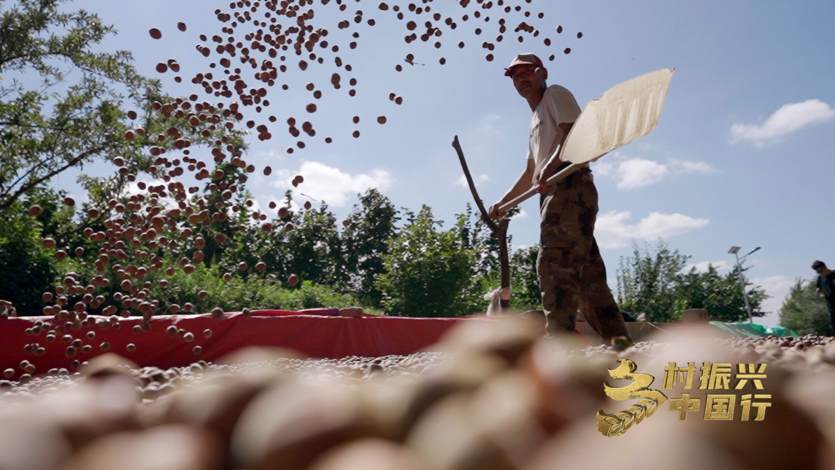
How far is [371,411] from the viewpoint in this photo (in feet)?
3.08

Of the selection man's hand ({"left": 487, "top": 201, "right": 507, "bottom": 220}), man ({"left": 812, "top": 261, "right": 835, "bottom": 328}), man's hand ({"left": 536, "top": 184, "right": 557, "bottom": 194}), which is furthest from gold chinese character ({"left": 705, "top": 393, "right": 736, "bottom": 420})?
man ({"left": 812, "top": 261, "right": 835, "bottom": 328})

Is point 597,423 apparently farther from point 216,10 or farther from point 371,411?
point 216,10

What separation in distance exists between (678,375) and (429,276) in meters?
7.89

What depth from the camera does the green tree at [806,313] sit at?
28023 millimetres

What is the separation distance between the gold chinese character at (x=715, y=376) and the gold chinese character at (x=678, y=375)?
0.02 meters

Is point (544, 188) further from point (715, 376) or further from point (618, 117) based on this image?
point (715, 376)

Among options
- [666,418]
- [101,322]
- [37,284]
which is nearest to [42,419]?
[666,418]

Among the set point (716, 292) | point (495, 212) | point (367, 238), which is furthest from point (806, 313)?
point (495, 212)

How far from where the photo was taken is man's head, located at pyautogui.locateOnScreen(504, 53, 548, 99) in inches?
111

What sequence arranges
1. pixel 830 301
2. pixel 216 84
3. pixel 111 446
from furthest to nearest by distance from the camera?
1. pixel 830 301
2. pixel 216 84
3. pixel 111 446

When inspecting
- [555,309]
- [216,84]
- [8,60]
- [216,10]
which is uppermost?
[8,60]

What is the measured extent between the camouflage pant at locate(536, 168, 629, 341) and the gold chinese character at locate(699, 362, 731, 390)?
133cm

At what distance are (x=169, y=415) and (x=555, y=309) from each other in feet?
5.42

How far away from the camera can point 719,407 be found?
0.82 metres
